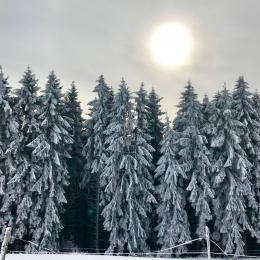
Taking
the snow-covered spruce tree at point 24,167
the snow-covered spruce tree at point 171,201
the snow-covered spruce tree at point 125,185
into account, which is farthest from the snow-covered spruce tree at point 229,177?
the snow-covered spruce tree at point 24,167

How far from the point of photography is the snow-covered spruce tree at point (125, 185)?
42.2 metres

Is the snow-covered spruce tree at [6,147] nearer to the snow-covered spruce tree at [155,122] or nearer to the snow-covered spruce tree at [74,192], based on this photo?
the snow-covered spruce tree at [74,192]

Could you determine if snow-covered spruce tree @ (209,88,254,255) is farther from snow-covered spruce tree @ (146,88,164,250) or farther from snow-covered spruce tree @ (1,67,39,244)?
snow-covered spruce tree @ (1,67,39,244)

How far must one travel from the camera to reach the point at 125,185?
143ft

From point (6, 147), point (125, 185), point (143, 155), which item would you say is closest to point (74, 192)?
point (125, 185)

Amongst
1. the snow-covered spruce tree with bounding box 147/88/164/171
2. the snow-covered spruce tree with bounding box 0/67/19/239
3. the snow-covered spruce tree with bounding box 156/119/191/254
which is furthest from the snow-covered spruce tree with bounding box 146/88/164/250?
the snow-covered spruce tree with bounding box 0/67/19/239

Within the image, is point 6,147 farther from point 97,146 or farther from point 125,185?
point 125,185

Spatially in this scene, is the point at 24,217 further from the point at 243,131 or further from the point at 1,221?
the point at 243,131

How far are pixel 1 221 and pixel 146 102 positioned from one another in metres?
20.6

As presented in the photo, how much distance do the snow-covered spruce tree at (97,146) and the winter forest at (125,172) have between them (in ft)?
0.36

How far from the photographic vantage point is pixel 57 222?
39.9 metres

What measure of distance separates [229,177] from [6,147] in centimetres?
2181

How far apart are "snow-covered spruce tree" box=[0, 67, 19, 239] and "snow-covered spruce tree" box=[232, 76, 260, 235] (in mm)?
22531

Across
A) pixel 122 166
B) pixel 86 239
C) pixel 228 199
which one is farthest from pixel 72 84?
pixel 228 199
